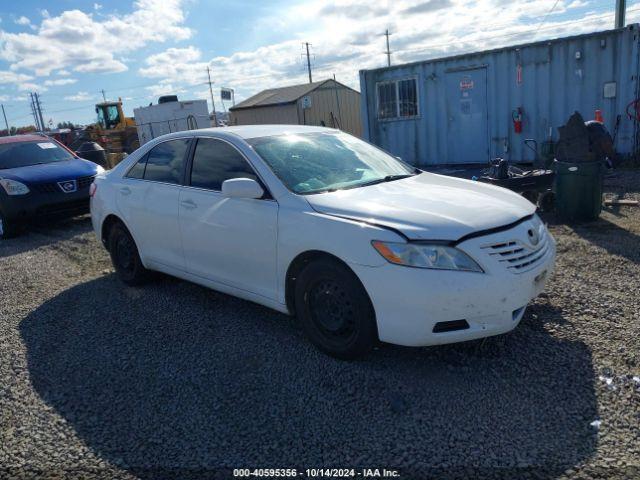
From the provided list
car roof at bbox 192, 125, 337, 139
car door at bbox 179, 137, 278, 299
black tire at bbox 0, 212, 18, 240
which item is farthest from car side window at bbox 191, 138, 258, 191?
black tire at bbox 0, 212, 18, 240

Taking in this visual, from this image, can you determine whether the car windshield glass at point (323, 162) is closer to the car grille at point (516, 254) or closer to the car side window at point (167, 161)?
the car side window at point (167, 161)

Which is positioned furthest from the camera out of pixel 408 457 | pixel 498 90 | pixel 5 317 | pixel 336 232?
pixel 498 90

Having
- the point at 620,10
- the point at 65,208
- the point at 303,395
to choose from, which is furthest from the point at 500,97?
the point at 303,395

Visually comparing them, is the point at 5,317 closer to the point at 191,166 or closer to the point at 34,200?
the point at 191,166

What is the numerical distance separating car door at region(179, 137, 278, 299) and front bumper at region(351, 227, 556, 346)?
0.90m

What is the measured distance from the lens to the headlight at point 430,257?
313 centimetres

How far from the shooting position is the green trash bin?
6.92 meters

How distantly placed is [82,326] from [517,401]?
3.56m

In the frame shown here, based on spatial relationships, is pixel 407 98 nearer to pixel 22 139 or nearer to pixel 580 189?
pixel 580 189

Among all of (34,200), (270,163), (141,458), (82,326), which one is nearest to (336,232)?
(270,163)

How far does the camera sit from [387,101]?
14.4m

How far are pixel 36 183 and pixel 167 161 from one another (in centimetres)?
497

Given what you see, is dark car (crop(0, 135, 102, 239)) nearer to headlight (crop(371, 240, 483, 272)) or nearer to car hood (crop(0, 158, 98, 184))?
car hood (crop(0, 158, 98, 184))

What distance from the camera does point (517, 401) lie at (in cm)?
306
